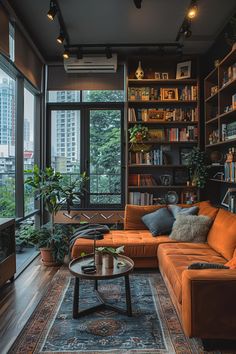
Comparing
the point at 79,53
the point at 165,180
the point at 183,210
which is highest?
the point at 79,53

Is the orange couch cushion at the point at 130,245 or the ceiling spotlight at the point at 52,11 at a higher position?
the ceiling spotlight at the point at 52,11

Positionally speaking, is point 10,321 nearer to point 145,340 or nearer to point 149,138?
point 145,340

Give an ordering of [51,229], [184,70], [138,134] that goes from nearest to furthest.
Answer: [51,229] < [138,134] < [184,70]

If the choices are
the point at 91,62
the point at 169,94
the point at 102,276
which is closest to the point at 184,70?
the point at 169,94

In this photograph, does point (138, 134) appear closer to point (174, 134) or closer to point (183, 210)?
point (174, 134)

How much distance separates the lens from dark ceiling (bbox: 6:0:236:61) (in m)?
3.38

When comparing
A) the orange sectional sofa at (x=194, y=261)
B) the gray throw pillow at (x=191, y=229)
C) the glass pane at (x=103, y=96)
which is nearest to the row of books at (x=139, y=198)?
the orange sectional sofa at (x=194, y=261)

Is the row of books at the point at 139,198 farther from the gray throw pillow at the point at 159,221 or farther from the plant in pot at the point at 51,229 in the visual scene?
the plant in pot at the point at 51,229

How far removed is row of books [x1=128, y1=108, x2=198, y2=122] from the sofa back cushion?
190 centimetres

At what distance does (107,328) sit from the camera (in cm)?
238

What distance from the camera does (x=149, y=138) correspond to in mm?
4738

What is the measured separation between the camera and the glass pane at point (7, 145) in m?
3.57

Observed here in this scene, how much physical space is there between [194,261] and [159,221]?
1.18 meters

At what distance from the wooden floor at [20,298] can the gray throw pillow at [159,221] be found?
142 centimetres
